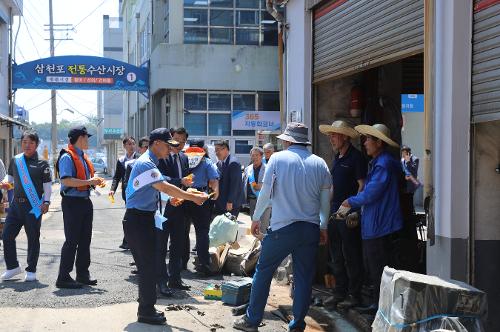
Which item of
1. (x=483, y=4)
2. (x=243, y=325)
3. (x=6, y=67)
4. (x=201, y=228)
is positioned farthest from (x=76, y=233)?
(x=6, y=67)

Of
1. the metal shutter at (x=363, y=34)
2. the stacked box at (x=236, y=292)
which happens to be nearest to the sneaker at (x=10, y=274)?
the stacked box at (x=236, y=292)

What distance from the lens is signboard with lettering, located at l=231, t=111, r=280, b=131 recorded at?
2639 centimetres

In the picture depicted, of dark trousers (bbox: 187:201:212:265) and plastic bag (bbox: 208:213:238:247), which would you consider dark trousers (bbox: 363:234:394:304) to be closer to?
dark trousers (bbox: 187:201:212:265)

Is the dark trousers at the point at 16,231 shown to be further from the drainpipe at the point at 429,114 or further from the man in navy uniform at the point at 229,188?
the drainpipe at the point at 429,114

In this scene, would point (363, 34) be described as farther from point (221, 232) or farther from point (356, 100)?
point (221, 232)

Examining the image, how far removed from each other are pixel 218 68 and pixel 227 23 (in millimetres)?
1983

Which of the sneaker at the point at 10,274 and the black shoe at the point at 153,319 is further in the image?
the sneaker at the point at 10,274

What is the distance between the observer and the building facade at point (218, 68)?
26156mm

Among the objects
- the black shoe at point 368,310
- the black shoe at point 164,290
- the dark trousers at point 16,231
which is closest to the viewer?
the black shoe at point 368,310

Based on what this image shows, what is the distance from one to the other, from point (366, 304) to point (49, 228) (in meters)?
10.4

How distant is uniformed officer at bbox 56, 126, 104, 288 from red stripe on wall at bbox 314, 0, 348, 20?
341 centimetres

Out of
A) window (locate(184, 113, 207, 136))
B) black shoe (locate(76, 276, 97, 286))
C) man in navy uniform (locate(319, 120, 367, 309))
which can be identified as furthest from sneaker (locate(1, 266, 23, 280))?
window (locate(184, 113, 207, 136))

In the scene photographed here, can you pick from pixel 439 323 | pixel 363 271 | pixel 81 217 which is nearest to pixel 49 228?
pixel 81 217

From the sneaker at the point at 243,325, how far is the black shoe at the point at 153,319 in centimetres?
72
